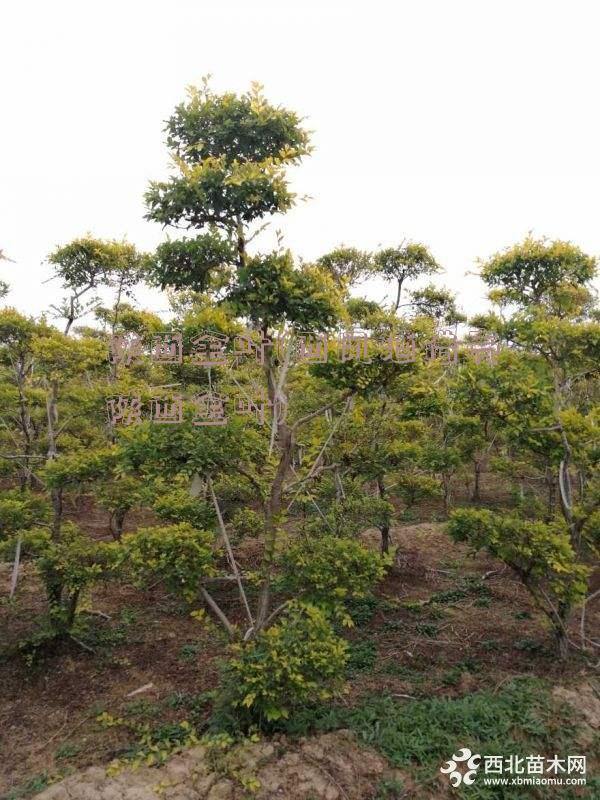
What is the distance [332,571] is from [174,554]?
1727mm

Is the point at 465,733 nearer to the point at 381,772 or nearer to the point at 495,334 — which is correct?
the point at 381,772

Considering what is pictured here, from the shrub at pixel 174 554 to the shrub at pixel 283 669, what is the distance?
857 millimetres

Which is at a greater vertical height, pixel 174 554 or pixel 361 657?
pixel 174 554

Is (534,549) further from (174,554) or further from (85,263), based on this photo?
(85,263)

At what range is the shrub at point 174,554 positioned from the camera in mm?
5273

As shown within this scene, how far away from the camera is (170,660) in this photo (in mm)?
7453

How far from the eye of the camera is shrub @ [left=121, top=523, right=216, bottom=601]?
5.27 m

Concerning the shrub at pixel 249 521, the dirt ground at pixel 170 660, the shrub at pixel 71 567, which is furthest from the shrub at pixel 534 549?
the shrub at pixel 71 567

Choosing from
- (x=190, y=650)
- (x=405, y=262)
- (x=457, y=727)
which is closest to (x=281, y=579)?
(x=457, y=727)

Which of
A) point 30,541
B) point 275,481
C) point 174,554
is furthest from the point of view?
point 30,541

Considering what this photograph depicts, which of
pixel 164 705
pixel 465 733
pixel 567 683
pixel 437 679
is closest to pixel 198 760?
pixel 164 705

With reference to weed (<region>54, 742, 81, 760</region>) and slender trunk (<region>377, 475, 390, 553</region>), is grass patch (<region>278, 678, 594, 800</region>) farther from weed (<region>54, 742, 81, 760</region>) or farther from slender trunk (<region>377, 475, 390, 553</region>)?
slender trunk (<region>377, 475, 390, 553</region>)

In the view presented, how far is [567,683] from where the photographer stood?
20.1ft

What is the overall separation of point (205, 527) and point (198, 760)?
254cm
